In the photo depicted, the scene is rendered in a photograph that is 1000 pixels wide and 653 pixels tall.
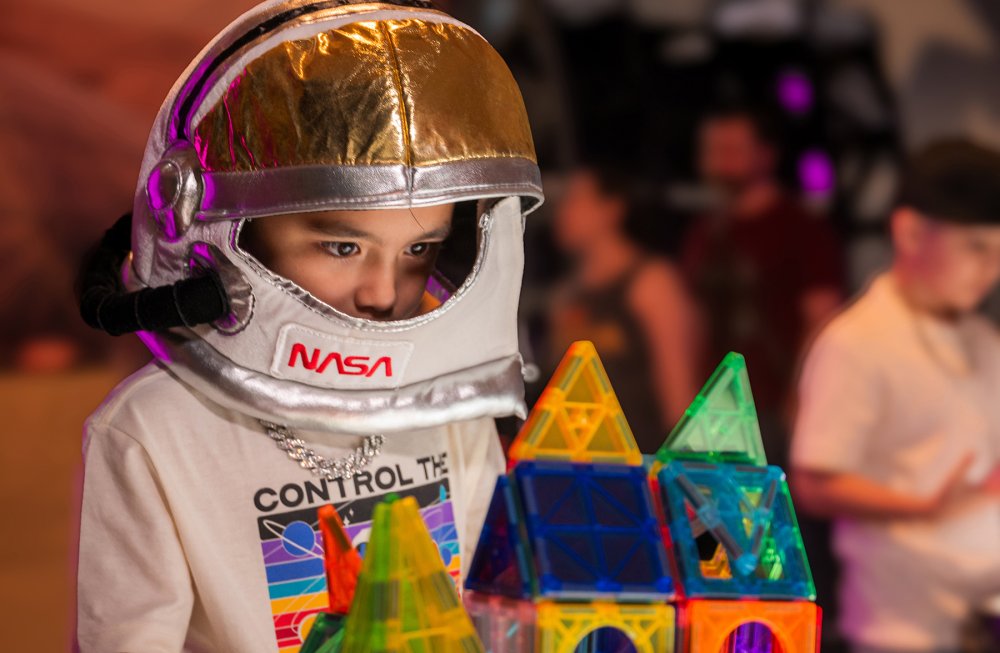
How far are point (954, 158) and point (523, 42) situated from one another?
1.09 metres

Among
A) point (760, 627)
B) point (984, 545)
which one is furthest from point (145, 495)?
point (984, 545)

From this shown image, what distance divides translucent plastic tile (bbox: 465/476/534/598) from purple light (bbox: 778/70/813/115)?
7.95 ft

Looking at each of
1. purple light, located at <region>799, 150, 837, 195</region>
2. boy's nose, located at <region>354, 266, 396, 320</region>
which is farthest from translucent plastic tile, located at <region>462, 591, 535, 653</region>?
purple light, located at <region>799, 150, 837, 195</region>

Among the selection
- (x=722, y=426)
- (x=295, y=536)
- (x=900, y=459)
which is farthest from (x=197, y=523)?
(x=900, y=459)

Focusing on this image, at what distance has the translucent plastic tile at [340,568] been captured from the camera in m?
0.88

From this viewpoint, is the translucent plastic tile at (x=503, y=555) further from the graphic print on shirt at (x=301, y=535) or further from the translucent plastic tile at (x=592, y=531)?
the graphic print on shirt at (x=301, y=535)

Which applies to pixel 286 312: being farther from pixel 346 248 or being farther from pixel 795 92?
pixel 795 92

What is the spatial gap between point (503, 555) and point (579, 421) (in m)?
0.12

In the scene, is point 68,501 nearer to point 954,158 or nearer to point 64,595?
point 64,595

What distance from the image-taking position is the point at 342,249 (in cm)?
110

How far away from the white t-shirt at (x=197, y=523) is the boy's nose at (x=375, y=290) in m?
0.13

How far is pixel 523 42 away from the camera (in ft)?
9.73

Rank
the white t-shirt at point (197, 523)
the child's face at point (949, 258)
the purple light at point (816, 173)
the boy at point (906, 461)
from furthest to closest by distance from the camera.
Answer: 1. the purple light at point (816, 173)
2. the child's face at point (949, 258)
3. the boy at point (906, 461)
4. the white t-shirt at point (197, 523)

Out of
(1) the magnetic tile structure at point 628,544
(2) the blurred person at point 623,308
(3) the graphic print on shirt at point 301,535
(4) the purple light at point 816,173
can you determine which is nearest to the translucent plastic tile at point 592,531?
(1) the magnetic tile structure at point 628,544
